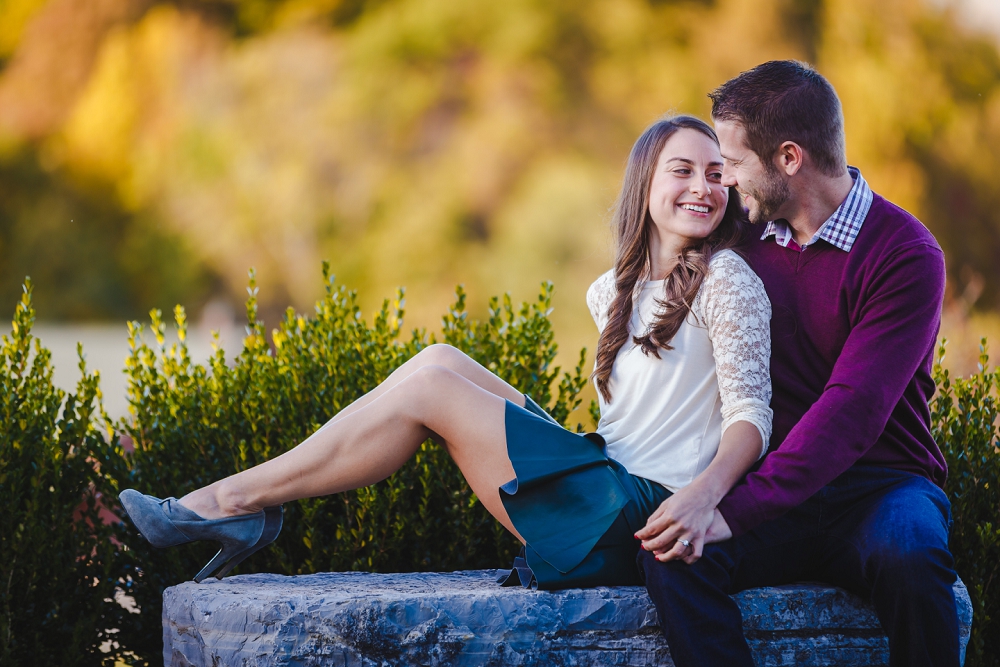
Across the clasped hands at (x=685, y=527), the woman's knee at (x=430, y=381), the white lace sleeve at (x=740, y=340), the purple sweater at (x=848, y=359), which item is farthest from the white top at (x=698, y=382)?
the woman's knee at (x=430, y=381)

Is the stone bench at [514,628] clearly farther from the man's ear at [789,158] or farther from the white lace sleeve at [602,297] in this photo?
the man's ear at [789,158]

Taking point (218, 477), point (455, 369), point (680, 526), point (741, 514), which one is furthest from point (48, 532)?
point (741, 514)

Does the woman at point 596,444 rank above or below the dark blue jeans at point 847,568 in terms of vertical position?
above

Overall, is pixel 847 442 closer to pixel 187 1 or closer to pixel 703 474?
pixel 703 474

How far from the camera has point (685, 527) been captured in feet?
6.69

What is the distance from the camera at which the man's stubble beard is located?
238cm

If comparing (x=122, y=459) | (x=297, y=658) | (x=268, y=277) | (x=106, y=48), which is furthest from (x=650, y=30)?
(x=297, y=658)

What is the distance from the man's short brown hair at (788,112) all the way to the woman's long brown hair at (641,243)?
0.84 feet

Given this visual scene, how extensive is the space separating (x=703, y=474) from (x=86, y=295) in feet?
32.7

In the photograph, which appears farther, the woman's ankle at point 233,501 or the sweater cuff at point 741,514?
the woman's ankle at point 233,501

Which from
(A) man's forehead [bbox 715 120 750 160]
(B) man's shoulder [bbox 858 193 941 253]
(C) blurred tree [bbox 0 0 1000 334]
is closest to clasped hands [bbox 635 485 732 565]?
(B) man's shoulder [bbox 858 193 941 253]

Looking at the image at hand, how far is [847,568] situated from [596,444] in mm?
664

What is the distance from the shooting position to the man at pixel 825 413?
2006mm

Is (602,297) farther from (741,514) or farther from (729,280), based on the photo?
(741,514)
